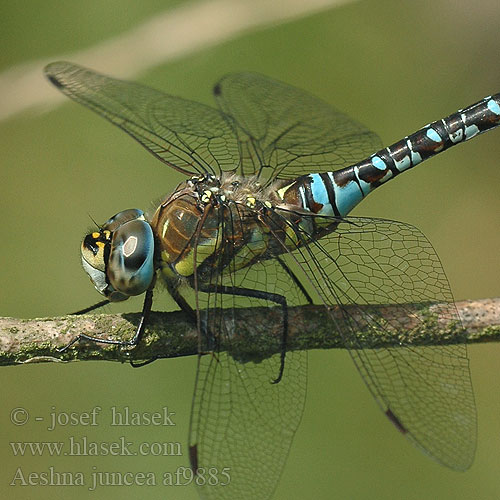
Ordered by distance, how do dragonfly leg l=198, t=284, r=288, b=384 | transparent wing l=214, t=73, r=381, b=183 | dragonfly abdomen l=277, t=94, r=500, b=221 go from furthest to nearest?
transparent wing l=214, t=73, r=381, b=183 → dragonfly abdomen l=277, t=94, r=500, b=221 → dragonfly leg l=198, t=284, r=288, b=384

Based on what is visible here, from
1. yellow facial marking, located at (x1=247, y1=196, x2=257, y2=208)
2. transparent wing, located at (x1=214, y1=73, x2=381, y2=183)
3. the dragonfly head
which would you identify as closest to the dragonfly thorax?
yellow facial marking, located at (x1=247, y1=196, x2=257, y2=208)

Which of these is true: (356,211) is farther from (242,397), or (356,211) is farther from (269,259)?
(242,397)

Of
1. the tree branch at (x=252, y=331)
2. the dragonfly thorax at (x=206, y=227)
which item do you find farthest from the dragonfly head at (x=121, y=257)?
the tree branch at (x=252, y=331)

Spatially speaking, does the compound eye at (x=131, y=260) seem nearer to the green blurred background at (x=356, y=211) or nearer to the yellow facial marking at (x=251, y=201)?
the yellow facial marking at (x=251, y=201)

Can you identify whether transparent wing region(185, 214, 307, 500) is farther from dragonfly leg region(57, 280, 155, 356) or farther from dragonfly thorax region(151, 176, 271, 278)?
dragonfly leg region(57, 280, 155, 356)

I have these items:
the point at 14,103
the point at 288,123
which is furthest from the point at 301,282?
the point at 14,103
